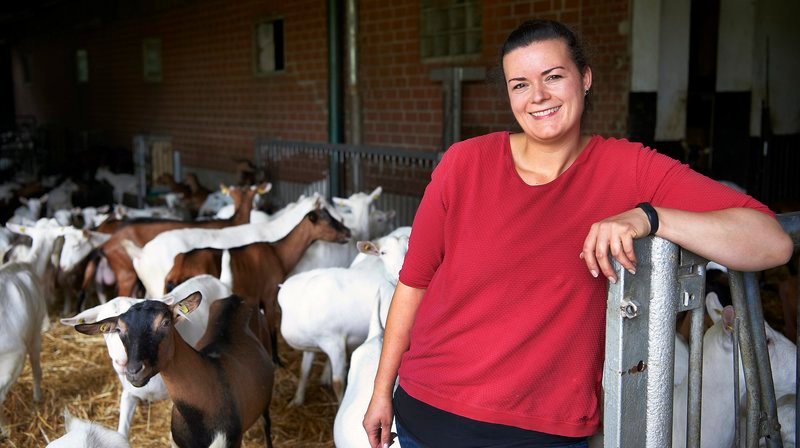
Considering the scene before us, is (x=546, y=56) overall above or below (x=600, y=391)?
above

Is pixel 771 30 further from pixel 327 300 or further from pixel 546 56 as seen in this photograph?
pixel 546 56

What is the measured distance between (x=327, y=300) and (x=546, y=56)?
3276mm

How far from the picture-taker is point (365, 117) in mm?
10852

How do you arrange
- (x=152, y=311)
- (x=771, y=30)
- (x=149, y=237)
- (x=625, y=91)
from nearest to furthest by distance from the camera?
1. (x=152, y=311)
2. (x=149, y=237)
3. (x=625, y=91)
4. (x=771, y=30)

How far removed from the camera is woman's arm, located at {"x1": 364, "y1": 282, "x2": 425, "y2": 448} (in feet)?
7.27

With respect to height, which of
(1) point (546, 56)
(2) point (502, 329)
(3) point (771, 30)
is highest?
(3) point (771, 30)

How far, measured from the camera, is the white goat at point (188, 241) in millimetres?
6414

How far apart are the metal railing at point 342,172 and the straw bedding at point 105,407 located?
2765mm

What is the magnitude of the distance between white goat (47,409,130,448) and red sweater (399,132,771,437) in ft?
5.58

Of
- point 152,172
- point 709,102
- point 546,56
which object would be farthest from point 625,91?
point 152,172

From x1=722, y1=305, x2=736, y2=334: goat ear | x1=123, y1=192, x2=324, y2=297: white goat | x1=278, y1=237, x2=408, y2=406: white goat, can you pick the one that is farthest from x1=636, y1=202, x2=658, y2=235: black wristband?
x1=123, y1=192, x2=324, y2=297: white goat

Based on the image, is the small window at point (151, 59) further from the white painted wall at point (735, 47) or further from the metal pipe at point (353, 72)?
the white painted wall at point (735, 47)

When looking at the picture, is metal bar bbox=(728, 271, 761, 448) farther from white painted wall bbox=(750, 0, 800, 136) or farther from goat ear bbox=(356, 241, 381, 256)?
white painted wall bbox=(750, 0, 800, 136)

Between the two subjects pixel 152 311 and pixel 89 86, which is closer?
pixel 152 311
